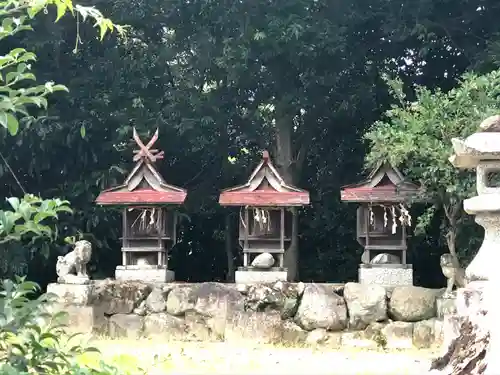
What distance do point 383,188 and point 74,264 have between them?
4.21 meters

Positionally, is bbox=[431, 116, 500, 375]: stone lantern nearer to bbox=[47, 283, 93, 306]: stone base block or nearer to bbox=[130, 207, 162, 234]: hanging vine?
bbox=[130, 207, 162, 234]: hanging vine

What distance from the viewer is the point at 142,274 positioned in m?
8.78

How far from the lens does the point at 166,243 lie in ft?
30.0

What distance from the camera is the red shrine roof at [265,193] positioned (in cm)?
851

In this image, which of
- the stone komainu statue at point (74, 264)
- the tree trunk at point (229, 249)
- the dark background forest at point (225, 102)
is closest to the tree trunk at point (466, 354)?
the stone komainu statue at point (74, 264)

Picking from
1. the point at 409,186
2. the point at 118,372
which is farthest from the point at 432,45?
the point at 118,372

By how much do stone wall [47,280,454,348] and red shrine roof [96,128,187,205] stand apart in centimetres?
114

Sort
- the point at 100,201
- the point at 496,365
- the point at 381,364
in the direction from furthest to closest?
1. the point at 100,201
2. the point at 381,364
3. the point at 496,365

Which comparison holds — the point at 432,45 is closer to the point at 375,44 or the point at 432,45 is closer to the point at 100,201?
the point at 375,44

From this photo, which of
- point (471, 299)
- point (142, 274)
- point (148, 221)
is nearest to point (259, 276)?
point (142, 274)

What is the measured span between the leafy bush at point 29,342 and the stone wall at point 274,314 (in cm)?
654

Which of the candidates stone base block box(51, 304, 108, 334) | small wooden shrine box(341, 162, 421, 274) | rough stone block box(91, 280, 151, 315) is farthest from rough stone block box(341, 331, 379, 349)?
stone base block box(51, 304, 108, 334)

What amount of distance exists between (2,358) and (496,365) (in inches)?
136

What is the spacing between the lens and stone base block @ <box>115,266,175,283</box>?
877cm
